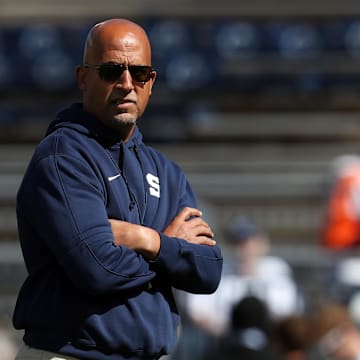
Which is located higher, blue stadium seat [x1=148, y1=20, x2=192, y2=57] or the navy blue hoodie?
the navy blue hoodie

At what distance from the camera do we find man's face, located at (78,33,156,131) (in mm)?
3098

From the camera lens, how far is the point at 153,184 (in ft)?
10.6

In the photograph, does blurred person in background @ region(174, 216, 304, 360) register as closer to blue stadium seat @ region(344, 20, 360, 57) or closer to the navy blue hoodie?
the navy blue hoodie

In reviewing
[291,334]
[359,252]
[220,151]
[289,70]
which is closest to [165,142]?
[220,151]

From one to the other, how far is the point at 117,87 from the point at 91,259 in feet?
1.50

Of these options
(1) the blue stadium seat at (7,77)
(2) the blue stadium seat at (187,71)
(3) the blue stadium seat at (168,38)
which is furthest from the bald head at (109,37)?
(1) the blue stadium seat at (7,77)

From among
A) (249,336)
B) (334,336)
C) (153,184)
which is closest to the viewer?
(153,184)

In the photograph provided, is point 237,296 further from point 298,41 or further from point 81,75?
point 298,41

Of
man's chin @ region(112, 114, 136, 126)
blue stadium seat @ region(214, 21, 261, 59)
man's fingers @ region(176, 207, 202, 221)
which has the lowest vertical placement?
blue stadium seat @ region(214, 21, 261, 59)

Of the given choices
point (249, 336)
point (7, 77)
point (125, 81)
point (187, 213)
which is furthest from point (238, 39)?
point (125, 81)

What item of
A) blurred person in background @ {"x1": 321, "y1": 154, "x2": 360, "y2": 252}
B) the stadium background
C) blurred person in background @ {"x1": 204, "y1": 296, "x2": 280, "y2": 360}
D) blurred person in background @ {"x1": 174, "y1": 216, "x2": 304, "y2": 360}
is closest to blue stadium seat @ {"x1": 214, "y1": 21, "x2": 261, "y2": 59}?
the stadium background

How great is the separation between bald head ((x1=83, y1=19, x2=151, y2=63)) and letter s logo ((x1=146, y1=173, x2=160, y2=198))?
1.14 feet

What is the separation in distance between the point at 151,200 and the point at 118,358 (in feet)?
1.45

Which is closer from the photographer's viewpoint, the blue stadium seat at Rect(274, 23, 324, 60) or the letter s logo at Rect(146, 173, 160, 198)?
the letter s logo at Rect(146, 173, 160, 198)
